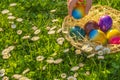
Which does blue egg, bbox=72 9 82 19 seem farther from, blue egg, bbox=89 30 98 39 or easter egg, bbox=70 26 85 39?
blue egg, bbox=89 30 98 39

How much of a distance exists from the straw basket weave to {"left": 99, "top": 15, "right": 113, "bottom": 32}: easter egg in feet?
0.48

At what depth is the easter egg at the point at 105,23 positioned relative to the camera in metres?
3.64

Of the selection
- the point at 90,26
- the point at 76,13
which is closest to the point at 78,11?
the point at 76,13

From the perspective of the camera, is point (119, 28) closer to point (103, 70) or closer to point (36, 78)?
point (103, 70)

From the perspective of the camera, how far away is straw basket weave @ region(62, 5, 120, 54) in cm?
342

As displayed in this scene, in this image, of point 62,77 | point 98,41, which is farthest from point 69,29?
point 62,77

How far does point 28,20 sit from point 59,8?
435 mm

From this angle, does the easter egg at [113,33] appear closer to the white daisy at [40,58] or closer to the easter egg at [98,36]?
the easter egg at [98,36]

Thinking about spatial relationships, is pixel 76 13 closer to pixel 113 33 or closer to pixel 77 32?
pixel 77 32

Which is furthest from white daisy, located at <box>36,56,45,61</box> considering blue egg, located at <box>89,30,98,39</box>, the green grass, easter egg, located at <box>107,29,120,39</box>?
easter egg, located at <box>107,29,120,39</box>

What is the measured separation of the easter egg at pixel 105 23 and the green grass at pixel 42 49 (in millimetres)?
383

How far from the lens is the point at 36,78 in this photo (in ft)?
10.9

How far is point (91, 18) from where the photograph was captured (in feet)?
12.9

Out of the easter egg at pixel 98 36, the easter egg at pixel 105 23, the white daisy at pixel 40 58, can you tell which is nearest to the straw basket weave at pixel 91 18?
the easter egg at pixel 98 36
